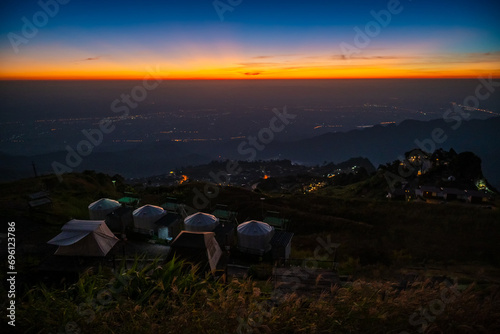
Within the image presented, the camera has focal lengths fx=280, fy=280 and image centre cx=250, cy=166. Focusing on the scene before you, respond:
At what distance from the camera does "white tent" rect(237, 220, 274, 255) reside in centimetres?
1742

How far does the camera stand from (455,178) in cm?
5909

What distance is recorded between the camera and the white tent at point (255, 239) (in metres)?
17.4

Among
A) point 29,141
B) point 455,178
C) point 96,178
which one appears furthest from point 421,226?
point 29,141

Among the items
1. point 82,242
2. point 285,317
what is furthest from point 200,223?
point 285,317

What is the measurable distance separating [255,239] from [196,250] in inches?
243

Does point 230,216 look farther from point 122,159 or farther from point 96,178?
point 122,159

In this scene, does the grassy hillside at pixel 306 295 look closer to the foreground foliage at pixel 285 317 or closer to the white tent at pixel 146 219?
the foreground foliage at pixel 285 317

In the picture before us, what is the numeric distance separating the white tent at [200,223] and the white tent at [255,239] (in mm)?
2245

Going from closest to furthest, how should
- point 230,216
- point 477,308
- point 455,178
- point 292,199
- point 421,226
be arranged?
point 477,308 < point 230,216 < point 421,226 < point 292,199 < point 455,178

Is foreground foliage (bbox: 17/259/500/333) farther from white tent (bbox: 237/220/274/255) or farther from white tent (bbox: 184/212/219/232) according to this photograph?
white tent (bbox: 184/212/219/232)

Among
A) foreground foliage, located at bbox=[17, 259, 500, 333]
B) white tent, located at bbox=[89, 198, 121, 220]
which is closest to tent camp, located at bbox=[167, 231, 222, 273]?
foreground foliage, located at bbox=[17, 259, 500, 333]

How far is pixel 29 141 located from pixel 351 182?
624 ft

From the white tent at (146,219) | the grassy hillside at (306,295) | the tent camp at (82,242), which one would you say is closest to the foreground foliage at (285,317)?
the grassy hillside at (306,295)

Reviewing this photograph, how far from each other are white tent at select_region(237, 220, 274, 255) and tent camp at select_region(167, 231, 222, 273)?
16.3 feet
